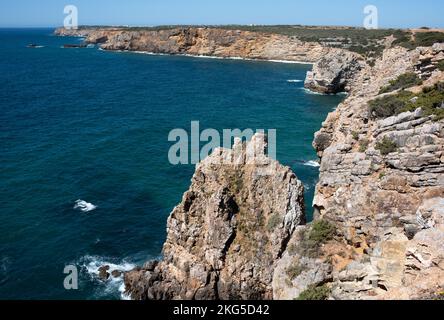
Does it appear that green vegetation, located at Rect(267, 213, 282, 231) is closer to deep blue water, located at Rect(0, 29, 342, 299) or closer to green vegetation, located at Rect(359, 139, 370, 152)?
green vegetation, located at Rect(359, 139, 370, 152)

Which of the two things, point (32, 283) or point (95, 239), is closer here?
point (32, 283)

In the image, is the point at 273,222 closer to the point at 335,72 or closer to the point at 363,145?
the point at 363,145

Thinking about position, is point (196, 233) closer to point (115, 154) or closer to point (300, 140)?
point (115, 154)

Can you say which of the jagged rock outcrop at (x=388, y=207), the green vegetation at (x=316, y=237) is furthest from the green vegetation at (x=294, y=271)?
the jagged rock outcrop at (x=388, y=207)

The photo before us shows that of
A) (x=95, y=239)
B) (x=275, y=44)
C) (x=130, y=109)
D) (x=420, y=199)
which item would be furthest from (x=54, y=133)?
(x=275, y=44)

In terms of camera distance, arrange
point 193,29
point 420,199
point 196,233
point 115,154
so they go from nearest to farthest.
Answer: point 420,199, point 196,233, point 115,154, point 193,29

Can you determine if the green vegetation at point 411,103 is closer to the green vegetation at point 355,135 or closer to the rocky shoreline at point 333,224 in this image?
the rocky shoreline at point 333,224
